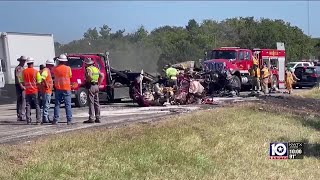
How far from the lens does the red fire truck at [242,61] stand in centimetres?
2966

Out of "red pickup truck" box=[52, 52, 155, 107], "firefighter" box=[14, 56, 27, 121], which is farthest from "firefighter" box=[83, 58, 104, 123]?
"red pickup truck" box=[52, 52, 155, 107]

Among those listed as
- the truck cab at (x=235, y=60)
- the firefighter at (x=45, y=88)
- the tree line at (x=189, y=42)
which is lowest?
the firefighter at (x=45, y=88)

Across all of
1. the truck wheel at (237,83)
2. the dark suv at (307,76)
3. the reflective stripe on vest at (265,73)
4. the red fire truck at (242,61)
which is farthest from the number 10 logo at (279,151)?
the dark suv at (307,76)

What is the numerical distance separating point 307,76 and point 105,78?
19.9 m

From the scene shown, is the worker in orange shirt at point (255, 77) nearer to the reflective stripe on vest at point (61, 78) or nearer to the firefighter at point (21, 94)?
the firefighter at point (21, 94)

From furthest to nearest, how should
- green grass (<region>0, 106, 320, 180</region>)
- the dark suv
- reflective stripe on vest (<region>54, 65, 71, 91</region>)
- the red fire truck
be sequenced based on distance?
the dark suv, the red fire truck, reflective stripe on vest (<region>54, 65, 71, 91</region>), green grass (<region>0, 106, 320, 180</region>)

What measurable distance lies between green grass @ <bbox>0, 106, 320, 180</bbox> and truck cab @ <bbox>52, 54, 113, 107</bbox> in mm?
8078

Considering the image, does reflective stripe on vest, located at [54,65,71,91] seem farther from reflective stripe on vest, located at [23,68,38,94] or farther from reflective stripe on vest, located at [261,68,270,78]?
reflective stripe on vest, located at [261,68,270,78]

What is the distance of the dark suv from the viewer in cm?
3947

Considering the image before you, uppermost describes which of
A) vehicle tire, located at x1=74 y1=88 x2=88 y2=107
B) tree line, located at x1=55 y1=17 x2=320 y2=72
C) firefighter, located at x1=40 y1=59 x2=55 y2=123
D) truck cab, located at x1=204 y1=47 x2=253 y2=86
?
tree line, located at x1=55 y1=17 x2=320 y2=72

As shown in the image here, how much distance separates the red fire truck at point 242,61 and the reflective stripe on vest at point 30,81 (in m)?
14.3

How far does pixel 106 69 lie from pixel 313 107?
8.39 m

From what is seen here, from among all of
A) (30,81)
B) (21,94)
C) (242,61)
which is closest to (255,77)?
(242,61)

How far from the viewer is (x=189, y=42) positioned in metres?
68.1
